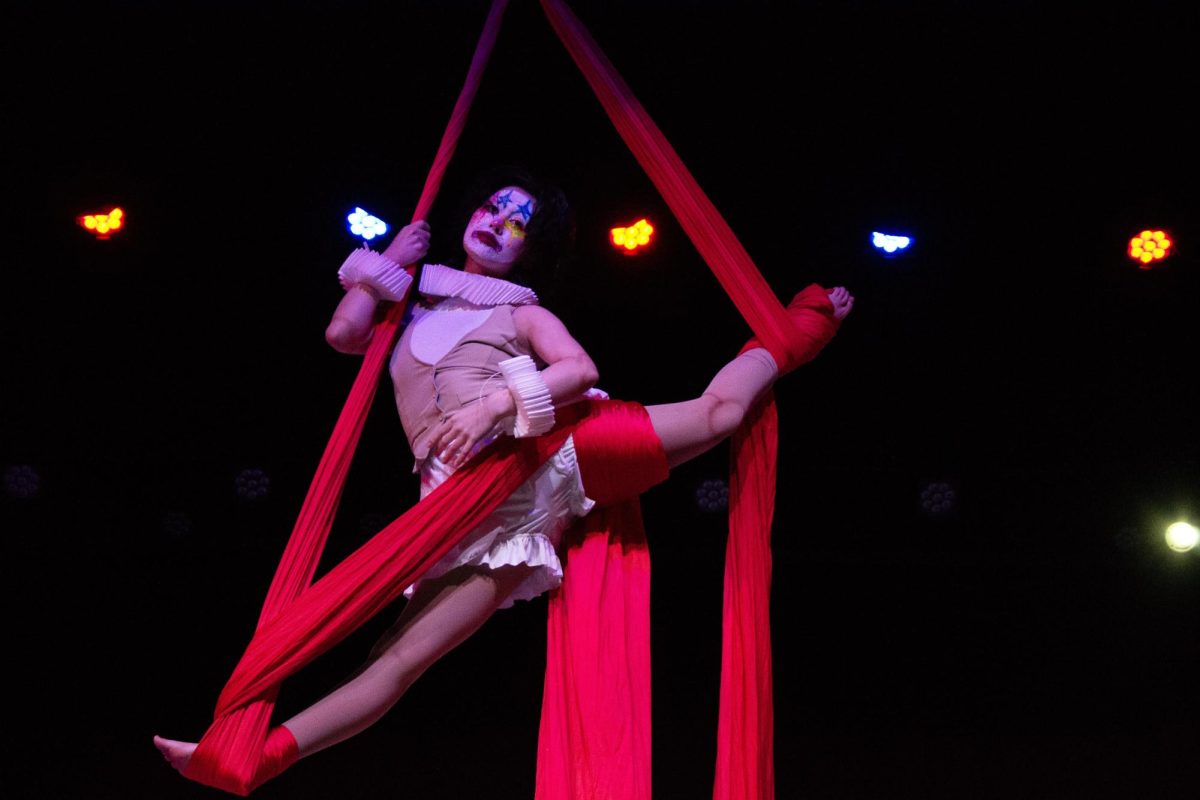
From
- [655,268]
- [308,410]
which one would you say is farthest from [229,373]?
[655,268]

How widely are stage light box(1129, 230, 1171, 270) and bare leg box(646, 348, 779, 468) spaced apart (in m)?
1.37

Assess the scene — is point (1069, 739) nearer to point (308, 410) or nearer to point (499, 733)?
point (499, 733)

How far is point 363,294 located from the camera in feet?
10.4

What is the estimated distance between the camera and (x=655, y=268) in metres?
4.03

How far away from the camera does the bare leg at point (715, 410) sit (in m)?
3.04

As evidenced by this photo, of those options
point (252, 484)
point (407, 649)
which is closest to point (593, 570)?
point (407, 649)

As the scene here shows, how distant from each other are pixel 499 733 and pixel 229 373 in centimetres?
129

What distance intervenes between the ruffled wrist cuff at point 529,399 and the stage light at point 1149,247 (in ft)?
6.59

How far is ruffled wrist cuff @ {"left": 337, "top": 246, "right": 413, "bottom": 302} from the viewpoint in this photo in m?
3.15

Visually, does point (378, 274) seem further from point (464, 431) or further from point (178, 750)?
point (178, 750)

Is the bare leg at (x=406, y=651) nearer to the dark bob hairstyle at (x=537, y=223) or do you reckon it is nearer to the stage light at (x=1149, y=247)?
the dark bob hairstyle at (x=537, y=223)

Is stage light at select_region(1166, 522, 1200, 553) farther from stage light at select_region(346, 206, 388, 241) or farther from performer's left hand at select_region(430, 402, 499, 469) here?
stage light at select_region(346, 206, 388, 241)

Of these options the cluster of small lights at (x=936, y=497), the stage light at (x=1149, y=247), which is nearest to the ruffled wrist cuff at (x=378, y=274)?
the cluster of small lights at (x=936, y=497)

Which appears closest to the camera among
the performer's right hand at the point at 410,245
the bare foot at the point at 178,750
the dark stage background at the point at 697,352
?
the bare foot at the point at 178,750
